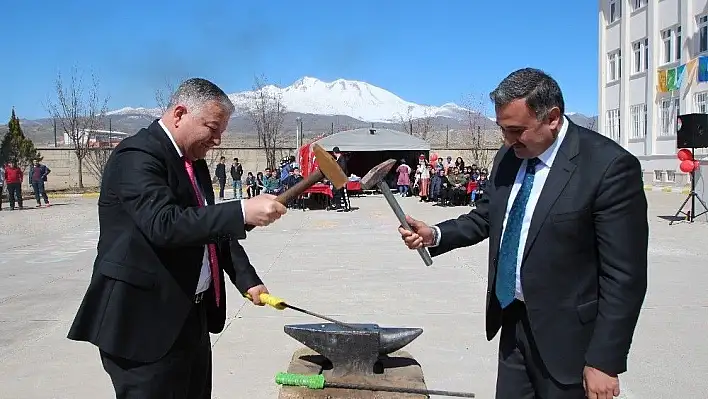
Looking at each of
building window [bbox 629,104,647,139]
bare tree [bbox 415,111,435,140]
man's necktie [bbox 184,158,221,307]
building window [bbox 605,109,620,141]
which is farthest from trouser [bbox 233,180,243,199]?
bare tree [bbox 415,111,435,140]

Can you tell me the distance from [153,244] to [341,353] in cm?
176

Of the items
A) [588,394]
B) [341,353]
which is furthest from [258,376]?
[588,394]

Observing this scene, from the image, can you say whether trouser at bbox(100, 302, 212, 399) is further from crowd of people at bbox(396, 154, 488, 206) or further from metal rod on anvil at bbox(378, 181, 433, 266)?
crowd of people at bbox(396, 154, 488, 206)

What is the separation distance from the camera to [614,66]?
38312 millimetres

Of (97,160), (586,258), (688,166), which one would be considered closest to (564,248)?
(586,258)

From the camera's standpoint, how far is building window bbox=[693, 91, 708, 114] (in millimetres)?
28455

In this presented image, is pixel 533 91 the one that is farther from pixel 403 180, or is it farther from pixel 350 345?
pixel 403 180

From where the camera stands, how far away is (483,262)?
10648 millimetres

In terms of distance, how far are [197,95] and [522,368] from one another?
5.95 ft

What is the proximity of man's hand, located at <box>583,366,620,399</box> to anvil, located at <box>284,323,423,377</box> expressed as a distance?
5.37 feet

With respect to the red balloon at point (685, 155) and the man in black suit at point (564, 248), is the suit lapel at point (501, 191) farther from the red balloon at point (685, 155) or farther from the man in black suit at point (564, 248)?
the red balloon at point (685, 155)

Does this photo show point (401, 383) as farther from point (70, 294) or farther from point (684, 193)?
point (684, 193)

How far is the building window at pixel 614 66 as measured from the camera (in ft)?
123

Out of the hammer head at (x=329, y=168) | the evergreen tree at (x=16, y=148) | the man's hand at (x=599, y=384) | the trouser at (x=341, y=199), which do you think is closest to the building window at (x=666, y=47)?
the trouser at (x=341, y=199)
